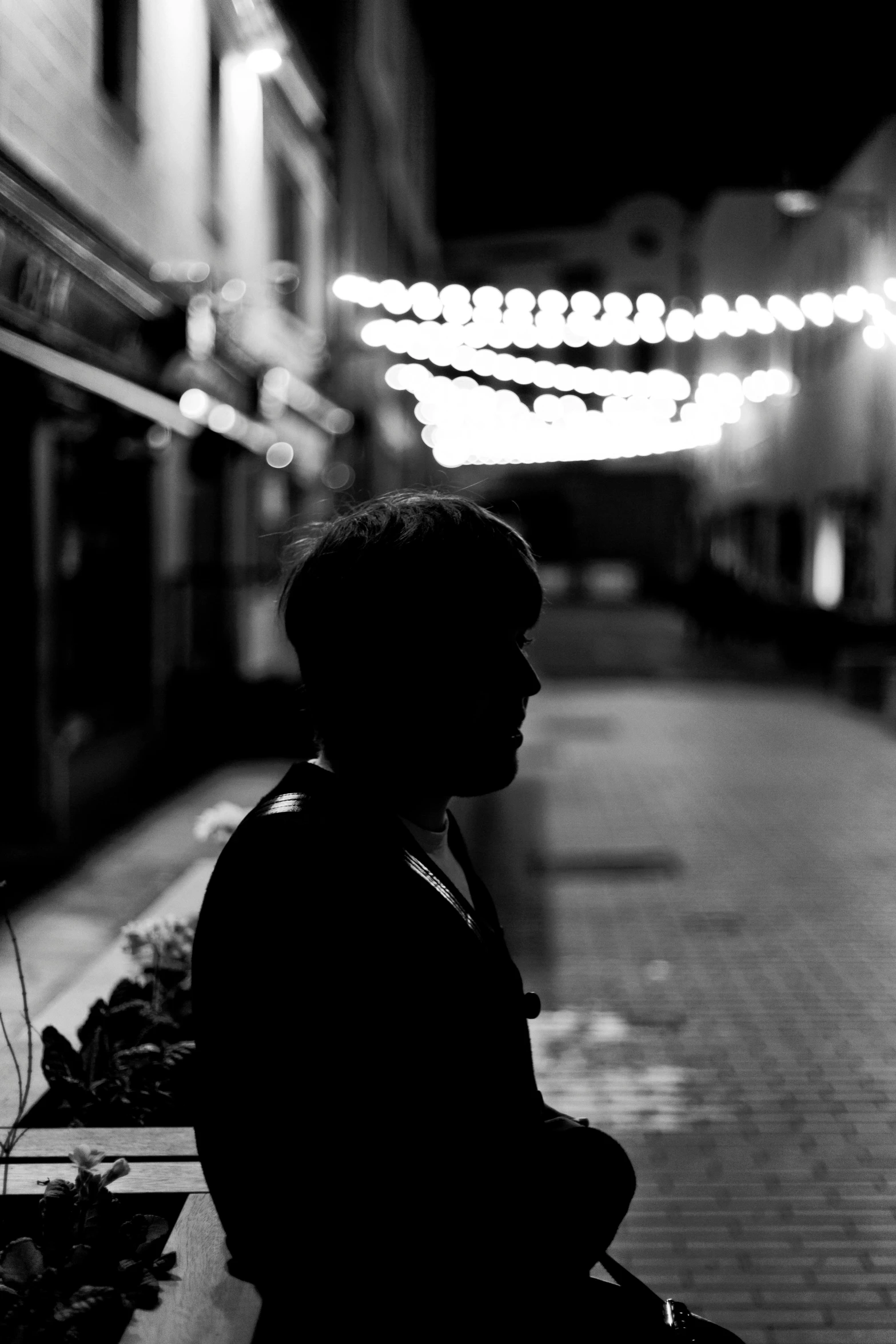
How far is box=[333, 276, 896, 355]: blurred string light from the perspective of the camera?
42.1 feet

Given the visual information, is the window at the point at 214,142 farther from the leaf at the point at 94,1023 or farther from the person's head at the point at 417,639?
the person's head at the point at 417,639

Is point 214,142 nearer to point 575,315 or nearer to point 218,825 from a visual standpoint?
point 575,315

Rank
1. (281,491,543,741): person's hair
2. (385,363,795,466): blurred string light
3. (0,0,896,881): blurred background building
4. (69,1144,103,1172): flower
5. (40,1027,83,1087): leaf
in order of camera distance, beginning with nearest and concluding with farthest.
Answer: (281,491,543,741): person's hair < (69,1144,103,1172): flower < (40,1027,83,1087): leaf < (0,0,896,881): blurred background building < (385,363,795,466): blurred string light

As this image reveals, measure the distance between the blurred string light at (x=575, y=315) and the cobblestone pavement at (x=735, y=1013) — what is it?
4.15 m

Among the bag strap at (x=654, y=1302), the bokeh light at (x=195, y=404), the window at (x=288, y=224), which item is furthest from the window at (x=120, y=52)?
the bag strap at (x=654, y=1302)

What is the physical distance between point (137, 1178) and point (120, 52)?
10054 millimetres

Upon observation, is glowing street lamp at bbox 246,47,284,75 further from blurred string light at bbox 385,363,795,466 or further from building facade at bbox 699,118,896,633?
building facade at bbox 699,118,896,633

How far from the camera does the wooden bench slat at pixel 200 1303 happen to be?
198cm

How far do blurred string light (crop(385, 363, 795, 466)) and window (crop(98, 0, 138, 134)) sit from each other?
941 cm

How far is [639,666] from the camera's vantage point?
23.3 metres

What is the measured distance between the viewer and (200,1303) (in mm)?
2068

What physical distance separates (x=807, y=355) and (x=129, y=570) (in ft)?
62.7

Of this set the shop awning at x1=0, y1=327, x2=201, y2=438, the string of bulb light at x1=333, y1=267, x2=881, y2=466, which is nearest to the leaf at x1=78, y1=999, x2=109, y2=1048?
the shop awning at x1=0, y1=327, x2=201, y2=438

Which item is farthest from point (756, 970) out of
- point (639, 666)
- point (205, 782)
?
point (639, 666)
